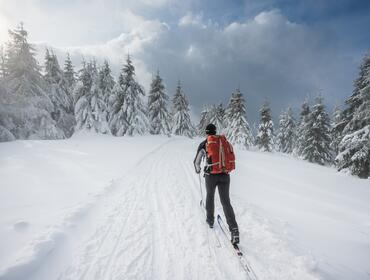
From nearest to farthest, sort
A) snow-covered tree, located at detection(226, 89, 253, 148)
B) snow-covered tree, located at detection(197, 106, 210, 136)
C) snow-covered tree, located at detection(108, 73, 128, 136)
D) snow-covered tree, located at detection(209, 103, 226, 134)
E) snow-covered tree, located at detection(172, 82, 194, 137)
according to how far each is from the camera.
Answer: snow-covered tree, located at detection(108, 73, 128, 136)
snow-covered tree, located at detection(226, 89, 253, 148)
snow-covered tree, located at detection(172, 82, 194, 137)
snow-covered tree, located at detection(209, 103, 226, 134)
snow-covered tree, located at detection(197, 106, 210, 136)

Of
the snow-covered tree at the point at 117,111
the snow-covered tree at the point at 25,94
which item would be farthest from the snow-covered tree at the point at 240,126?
the snow-covered tree at the point at 25,94

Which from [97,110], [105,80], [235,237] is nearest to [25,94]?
[97,110]

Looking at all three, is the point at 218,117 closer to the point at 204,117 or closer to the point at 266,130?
the point at 204,117

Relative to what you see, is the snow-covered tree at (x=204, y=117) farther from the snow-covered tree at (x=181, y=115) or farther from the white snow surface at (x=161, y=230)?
the white snow surface at (x=161, y=230)

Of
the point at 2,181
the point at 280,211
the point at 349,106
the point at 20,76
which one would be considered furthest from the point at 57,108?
the point at 349,106

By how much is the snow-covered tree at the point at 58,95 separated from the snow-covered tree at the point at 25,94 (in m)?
6.42

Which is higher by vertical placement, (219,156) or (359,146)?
(219,156)

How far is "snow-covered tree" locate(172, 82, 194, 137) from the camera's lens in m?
45.0

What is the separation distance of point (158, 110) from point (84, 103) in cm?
1278

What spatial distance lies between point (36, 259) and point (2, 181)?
19.8ft

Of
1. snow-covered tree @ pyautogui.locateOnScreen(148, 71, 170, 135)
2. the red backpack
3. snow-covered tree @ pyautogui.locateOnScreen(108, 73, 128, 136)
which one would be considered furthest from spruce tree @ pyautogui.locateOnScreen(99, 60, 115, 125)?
the red backpack

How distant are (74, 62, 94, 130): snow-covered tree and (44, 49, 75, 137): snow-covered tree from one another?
2.19 meters

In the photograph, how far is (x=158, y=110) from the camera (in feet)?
124

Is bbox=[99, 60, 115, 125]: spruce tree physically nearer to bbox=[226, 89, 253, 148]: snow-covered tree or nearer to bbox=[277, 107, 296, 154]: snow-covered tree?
bbox=[226, 89, 253, 148]: snow-covered tree
